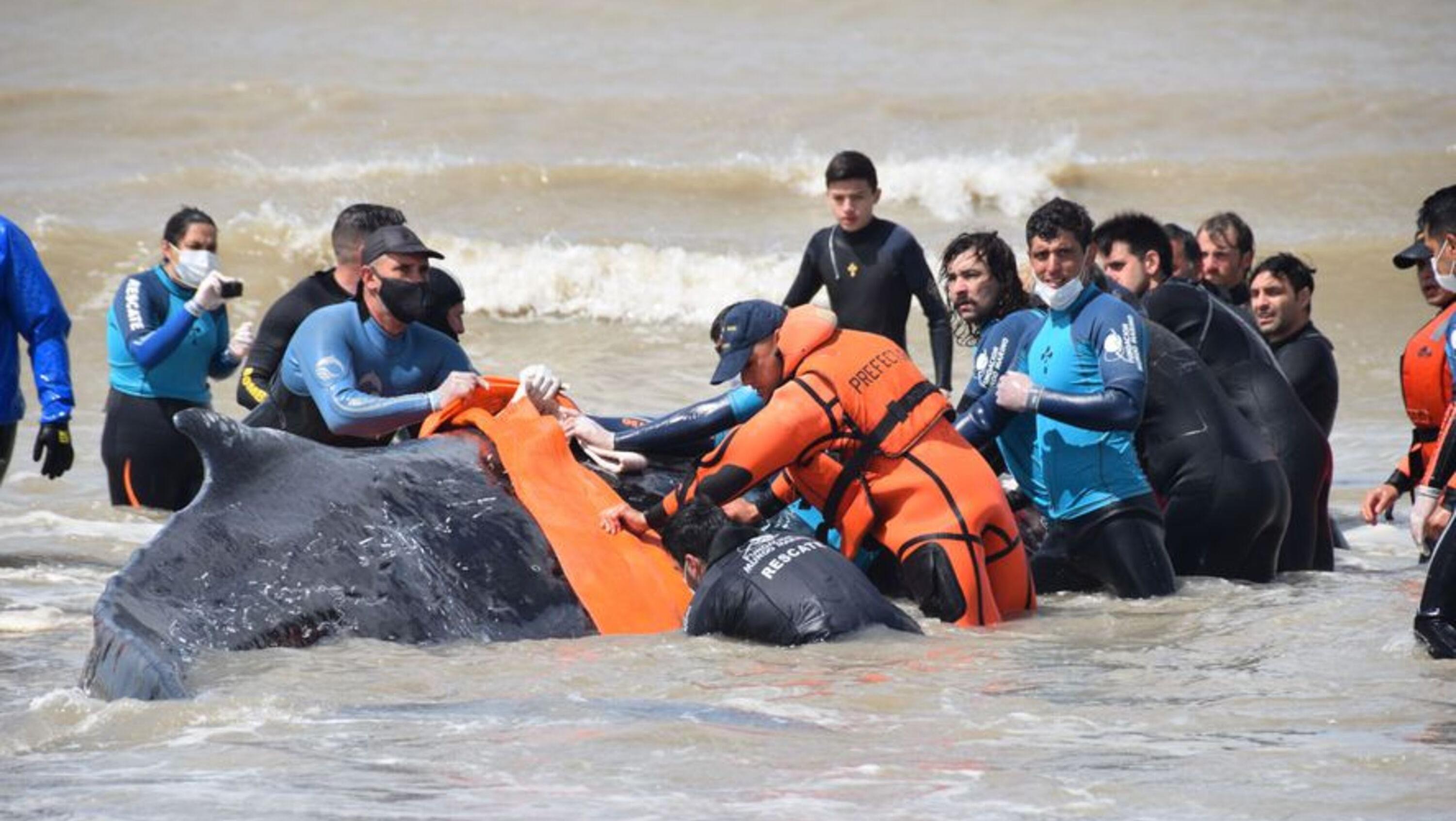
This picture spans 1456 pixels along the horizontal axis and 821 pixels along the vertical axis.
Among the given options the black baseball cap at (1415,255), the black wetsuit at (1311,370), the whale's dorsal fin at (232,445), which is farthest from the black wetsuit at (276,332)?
the black wetsuit at (1311,370)

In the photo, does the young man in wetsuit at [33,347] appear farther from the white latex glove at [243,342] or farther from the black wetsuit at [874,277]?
the black wetsuit at [874,277]

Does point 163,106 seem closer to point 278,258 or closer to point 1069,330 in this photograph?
point 278,258

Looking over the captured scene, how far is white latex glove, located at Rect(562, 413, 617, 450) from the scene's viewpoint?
311 inches

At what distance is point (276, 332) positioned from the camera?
356 inches

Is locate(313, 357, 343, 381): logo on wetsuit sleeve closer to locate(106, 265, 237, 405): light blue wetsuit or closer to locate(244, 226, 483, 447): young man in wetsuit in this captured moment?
locate(244, 226, 483, 447): young man in wetsuit

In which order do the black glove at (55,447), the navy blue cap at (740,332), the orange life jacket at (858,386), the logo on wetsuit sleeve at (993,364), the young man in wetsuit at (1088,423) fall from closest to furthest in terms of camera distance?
the navy blue cap at (740,332), the orange life jacket at (858,386), the young man in wetsuit at (1088,423), the logo on wetsuit sleeve at (993,364), the black glove at (55,447)

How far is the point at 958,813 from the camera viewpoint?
5.36 m

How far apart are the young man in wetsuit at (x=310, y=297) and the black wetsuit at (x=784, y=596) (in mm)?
2331

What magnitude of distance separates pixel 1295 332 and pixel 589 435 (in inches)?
166

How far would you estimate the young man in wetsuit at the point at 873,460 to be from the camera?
744 centimetres

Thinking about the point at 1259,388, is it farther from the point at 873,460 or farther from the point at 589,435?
the point at 589,435

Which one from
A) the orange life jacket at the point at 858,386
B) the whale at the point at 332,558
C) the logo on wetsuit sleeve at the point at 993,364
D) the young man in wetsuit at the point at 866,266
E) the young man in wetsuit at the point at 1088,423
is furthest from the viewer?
the young man in wetsuit at the point at 866,266

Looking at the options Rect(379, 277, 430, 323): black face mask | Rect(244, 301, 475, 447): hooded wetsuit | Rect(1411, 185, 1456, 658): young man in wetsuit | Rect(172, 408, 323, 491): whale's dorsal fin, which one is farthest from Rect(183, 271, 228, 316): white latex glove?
Rect(1411, 185, 1456, 658): young man in wetsuit

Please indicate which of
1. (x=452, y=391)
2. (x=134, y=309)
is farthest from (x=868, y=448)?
(x=134, y=309)
